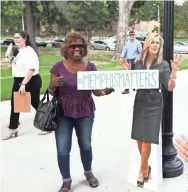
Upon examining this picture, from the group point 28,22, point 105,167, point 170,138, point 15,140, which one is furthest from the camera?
point 28,22

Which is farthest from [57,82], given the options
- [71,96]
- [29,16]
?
[29,16]

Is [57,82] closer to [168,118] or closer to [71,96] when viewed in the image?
[71,96]

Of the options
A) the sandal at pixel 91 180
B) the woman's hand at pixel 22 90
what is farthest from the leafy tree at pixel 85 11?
the sandal at pixel 91 180

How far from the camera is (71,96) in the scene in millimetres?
3283

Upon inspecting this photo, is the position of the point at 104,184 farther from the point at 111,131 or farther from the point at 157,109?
the point at 111,131

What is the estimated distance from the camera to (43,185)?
145 inches

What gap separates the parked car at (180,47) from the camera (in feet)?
11.3

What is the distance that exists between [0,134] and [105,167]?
2.10 meters

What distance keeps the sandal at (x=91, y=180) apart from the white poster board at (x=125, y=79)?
39.5 inches

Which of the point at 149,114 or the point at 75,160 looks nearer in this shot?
the point at 149,114

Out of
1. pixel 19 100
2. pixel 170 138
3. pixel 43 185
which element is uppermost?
pixel 19 100

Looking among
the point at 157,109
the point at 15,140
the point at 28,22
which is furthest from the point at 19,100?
the point at 28,22

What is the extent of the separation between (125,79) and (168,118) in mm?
920

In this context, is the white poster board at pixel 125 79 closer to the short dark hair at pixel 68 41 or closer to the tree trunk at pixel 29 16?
the short dark hair at pixel 68 41
